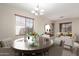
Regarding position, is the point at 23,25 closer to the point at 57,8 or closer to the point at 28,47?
the point at 28,47

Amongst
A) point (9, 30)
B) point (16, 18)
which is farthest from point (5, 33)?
point (16, 18)

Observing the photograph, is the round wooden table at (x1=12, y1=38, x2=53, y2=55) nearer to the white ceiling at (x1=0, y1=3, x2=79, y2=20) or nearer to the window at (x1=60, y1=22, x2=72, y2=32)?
the window at (x1=60, y1=22, x2=72, y2=32)

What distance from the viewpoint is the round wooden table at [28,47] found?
1.58 m

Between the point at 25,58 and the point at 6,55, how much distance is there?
32 centimetres

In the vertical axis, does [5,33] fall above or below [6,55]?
above

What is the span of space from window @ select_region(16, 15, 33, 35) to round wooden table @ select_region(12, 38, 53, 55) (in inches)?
5.5

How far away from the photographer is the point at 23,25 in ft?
5.51

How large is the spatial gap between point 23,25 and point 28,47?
384mm

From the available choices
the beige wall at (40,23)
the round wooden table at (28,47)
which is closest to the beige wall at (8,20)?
the beige wall at (40,23)

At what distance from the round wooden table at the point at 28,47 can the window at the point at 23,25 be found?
0.45 ft

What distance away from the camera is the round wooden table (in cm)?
158

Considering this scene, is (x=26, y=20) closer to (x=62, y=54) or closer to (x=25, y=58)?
(x=25, y=58)

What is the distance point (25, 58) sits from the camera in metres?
1.59

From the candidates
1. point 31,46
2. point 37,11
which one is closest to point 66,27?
point 37,11
